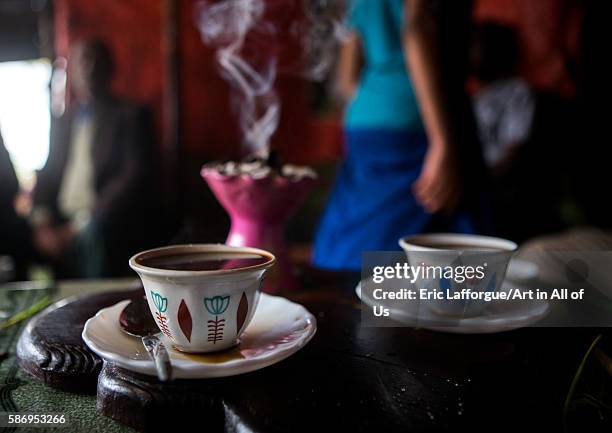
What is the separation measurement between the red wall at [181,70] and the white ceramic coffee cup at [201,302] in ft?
11.5

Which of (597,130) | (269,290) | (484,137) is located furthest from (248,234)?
(597,130)

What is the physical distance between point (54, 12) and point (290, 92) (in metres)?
1.97

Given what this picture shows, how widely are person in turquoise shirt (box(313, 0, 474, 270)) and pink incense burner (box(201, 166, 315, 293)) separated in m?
0.63

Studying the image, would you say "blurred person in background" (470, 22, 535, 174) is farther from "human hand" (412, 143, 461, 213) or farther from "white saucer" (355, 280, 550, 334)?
"white saucer" (355, 280, 550, 334)

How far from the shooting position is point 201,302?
0.64 metres

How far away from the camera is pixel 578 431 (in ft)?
1.93

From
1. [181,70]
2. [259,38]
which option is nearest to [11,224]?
[181,70]

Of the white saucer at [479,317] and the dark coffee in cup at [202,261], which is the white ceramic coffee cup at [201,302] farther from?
the white saucer at [479,317]

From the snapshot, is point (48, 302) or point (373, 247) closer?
point (48, 302)

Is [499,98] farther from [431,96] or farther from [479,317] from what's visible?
[479,317]

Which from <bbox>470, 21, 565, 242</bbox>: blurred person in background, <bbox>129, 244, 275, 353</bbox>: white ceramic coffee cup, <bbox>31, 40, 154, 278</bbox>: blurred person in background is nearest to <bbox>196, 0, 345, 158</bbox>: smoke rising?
<bbox>129, 244, 275, 353</bbox>: white ceramic coffee cup

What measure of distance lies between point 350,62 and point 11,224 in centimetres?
246

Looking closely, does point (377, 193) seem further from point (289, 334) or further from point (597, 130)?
point (597, 130)

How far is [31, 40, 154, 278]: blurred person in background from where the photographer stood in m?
3.63
